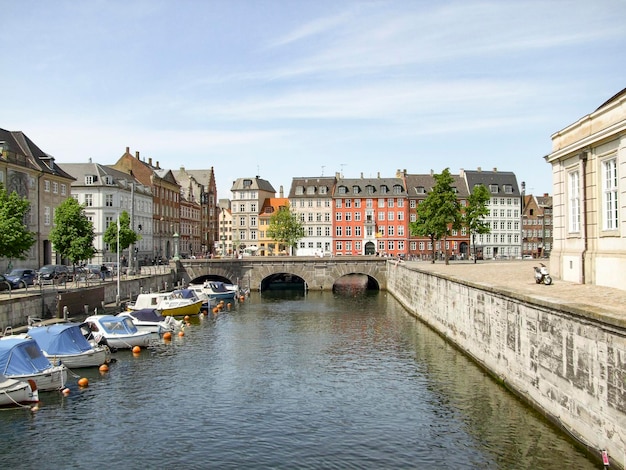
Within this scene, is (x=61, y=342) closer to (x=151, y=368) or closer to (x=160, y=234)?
(x=151, y=368)

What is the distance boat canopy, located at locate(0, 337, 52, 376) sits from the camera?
2708 cm

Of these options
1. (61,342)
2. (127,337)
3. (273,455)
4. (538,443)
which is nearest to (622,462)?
(538,443)

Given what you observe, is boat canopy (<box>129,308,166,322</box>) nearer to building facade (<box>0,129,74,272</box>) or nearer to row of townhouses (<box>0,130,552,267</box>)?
building facade (<box>0,129,74,272</box>)

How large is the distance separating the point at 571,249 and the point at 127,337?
27.1 metres

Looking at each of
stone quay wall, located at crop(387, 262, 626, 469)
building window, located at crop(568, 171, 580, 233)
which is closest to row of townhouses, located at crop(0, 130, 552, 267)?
building window, located at crop(568, 171, 580, 233)

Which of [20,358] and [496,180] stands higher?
[496,180]

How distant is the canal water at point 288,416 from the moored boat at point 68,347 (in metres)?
0.72

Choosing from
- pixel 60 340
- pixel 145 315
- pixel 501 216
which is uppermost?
pixel 501 216

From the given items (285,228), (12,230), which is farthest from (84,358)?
(285,228)

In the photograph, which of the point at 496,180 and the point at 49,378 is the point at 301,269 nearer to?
the point at 49,378

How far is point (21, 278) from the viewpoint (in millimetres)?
54750

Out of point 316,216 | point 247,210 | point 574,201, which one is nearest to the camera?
point 574,201

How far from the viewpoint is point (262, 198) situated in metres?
138

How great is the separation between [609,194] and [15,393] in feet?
93.8
